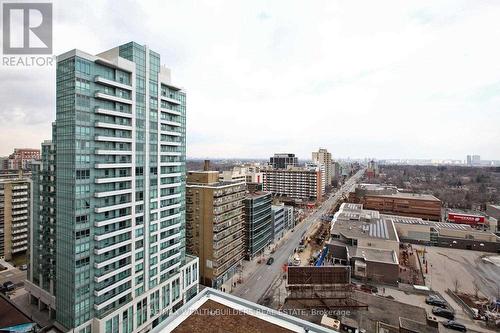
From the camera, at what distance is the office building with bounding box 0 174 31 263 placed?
58.5 meters

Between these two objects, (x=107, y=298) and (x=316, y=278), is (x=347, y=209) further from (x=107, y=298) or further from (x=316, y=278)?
(x=107, y=298)

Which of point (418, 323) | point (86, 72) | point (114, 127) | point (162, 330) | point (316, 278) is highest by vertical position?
point (86, 72)

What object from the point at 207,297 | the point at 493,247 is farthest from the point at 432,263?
the point at 207,297

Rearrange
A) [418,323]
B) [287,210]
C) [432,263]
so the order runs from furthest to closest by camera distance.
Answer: [287,210] → [432,263] → [418,323]

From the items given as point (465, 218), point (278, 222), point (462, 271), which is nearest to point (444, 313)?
point (462, 271)

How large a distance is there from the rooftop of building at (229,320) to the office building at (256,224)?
119 ft

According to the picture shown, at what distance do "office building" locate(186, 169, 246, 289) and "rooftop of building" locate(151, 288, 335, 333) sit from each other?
24.6 metres

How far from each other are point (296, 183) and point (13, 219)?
378 ft

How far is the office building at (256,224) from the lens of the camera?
6234 cm

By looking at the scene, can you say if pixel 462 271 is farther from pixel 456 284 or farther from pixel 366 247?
pixel 366 247

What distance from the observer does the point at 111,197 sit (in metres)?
32.5

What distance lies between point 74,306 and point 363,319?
38.1m

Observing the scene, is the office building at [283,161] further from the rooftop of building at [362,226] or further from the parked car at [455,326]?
the parked car at [455,326]

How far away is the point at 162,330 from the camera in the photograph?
71.2 feet
